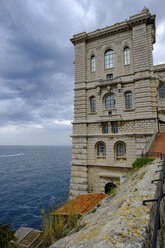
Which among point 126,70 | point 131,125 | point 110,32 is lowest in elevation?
point 131,125

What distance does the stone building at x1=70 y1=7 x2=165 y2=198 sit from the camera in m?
17.4

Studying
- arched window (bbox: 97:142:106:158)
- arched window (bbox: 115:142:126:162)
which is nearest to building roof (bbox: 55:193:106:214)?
arched window (bbox: 115:142:126:162)

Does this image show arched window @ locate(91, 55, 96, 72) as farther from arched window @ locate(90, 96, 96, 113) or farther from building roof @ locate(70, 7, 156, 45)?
arched window @ locate(90, 96, 96, 113)

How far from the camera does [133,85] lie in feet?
60.5

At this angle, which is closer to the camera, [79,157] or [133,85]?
Result: [133,85]

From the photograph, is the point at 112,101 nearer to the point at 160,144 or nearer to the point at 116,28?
the point at 160,144

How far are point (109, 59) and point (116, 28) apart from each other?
400 centimetres

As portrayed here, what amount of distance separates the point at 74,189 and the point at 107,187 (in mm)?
4429

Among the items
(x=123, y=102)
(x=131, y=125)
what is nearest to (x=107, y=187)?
(x=131, y=125)

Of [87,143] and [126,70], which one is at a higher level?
[126,70]

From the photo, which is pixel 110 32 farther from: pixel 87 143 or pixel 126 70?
pixel 87 143

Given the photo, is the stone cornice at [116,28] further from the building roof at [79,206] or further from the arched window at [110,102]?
the building roof at [79,206]

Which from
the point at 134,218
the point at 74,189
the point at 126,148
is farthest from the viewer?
the point at 74,189

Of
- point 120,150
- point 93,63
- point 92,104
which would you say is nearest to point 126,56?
point 93,63
